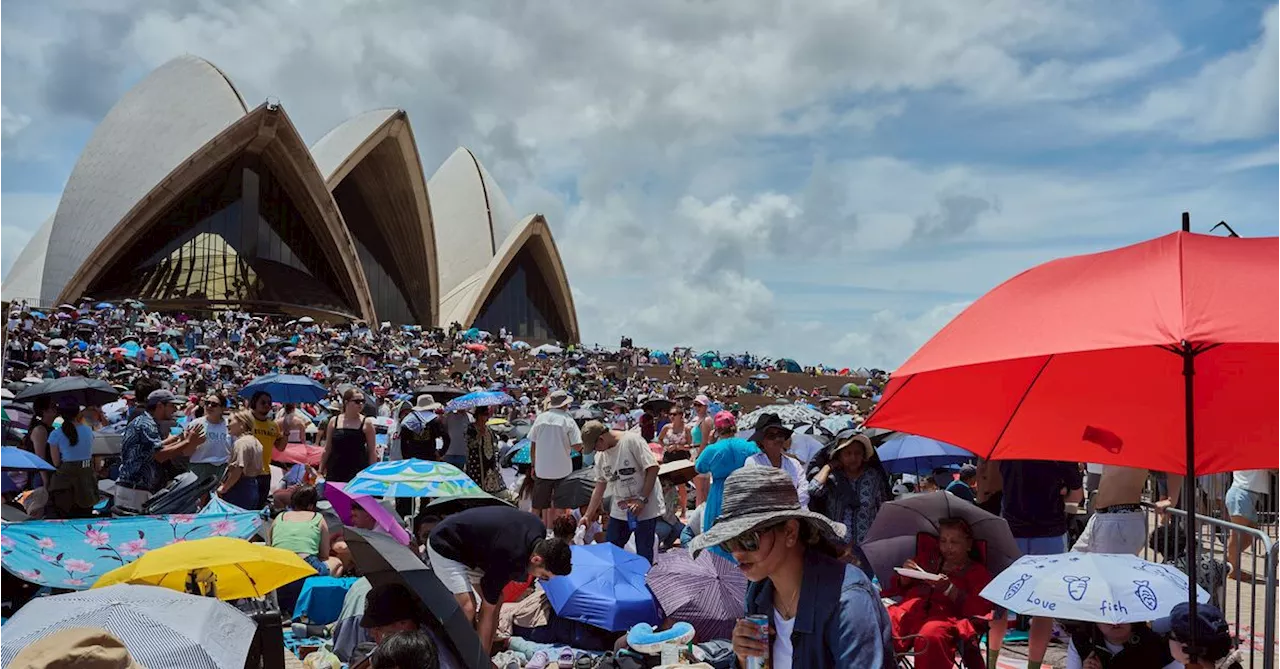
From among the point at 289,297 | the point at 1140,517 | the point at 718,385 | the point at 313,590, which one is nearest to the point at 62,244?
the point at 289,297

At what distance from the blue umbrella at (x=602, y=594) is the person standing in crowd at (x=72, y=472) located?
3347 mm

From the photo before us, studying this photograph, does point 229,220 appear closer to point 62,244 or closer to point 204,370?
point 62,244

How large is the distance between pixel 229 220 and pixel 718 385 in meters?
19.3

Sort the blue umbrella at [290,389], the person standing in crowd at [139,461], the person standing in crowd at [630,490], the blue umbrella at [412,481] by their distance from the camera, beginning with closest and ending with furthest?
the blue umbrella at [412,481] < the person standing in crowd at [630,490] < the person standing in crowd at [139,461] < the blue umbrella at [290,389]

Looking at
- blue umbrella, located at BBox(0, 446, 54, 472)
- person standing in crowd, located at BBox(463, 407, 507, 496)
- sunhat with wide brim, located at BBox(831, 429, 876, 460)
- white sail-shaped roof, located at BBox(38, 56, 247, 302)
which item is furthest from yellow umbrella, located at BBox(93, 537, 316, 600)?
white sail-shaped roof, located at BBox(38, 56, 247, 302)

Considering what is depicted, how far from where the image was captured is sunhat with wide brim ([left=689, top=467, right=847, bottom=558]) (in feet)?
6.15

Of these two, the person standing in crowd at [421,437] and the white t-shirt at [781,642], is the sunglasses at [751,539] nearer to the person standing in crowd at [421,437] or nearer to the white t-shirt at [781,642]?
the white t-shirt at [781,642]

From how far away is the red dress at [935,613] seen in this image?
340cm

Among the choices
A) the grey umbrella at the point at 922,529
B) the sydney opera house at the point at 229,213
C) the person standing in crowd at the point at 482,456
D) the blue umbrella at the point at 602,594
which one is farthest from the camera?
the sydney opera house at the point at 229,213

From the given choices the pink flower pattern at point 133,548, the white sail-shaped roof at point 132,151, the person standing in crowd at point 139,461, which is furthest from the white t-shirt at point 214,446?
the white sail-shaped roof at point 132,151

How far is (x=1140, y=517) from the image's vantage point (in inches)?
168

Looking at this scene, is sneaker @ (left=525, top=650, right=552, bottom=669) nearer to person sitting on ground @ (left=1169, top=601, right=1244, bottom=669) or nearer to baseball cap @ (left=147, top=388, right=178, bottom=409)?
person sitting on ground @ (left=1169, top=601, right=1244, bottom=669)

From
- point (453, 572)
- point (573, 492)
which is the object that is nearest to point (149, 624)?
point (453, 572)

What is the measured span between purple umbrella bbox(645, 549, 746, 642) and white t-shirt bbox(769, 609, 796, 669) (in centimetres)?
280
